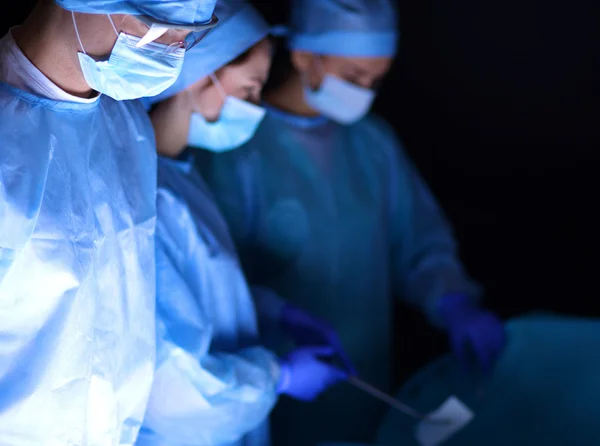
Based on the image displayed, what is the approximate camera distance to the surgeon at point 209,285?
50.6 inches

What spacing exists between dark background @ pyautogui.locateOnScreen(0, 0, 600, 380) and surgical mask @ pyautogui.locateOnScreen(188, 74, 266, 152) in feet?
3.48

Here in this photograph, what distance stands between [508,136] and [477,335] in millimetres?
956

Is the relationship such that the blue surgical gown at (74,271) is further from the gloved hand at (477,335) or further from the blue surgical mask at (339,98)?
the gloved hand at (477,335)

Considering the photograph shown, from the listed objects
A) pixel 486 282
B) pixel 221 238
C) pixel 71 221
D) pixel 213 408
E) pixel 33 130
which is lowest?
pixel 486 282

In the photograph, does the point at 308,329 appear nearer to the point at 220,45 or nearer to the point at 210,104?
the point at 210,104

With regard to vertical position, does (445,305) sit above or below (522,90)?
below

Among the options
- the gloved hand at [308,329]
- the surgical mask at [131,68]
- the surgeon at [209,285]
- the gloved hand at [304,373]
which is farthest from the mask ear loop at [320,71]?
the surgical mask at [131,68]

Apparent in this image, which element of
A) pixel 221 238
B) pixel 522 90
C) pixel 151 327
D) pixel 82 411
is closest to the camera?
pixel 82 411

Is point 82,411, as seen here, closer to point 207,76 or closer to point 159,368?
point 159,368

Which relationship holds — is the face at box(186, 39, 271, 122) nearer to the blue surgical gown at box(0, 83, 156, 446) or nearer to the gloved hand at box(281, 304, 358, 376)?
the blue surgical gown at box(0, 83, 156, 446)

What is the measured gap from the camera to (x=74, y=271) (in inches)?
40.0

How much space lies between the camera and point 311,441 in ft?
6.02

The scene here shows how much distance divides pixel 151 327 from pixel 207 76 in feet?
1.73

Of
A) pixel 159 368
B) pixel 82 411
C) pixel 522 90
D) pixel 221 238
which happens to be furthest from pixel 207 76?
pixel 522 90
